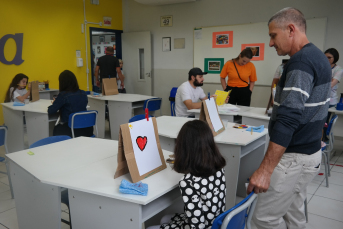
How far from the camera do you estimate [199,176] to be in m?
1.47

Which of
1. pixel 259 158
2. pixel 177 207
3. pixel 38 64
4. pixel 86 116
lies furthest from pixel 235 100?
pixel 38 64

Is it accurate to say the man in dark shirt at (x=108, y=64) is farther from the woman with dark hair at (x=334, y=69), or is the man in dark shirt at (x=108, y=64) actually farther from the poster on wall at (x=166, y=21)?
the woman with dark hair at (x=334, y=69)

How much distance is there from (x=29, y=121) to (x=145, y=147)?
2.84 metres

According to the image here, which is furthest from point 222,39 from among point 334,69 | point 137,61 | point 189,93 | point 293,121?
point 293,121

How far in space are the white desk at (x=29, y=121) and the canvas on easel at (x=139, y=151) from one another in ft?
7.76

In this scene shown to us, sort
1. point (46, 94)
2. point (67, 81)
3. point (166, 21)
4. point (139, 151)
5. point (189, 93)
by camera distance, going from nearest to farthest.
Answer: point (139, 151) → point (67, 81) → point (189, 93) → point (46, 94) → point (166, 21)

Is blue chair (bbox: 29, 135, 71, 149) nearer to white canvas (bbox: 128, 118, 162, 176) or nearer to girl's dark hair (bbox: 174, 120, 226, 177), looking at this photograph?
white canvas (bbox: 128, 118, 162, 176)

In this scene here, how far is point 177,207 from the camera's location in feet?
6.48

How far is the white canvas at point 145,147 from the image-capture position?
162cm

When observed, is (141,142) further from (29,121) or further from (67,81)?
(29,121)

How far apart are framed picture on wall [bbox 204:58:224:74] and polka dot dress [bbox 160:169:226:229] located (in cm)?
494

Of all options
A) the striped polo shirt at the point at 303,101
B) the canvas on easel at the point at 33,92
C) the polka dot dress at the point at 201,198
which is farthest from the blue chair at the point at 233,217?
the canvas on easel at the point at 33,92

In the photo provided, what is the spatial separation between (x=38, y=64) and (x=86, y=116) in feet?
11.0

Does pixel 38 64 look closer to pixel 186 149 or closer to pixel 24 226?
pixel 24 226
